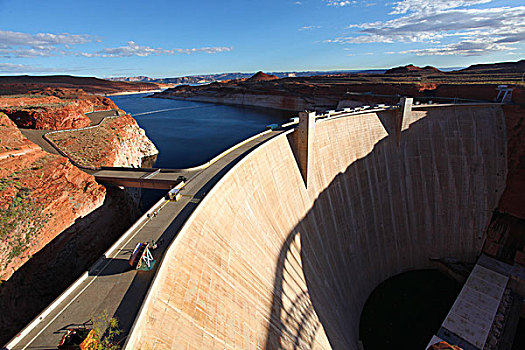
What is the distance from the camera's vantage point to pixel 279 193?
18.6m

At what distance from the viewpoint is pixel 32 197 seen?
15148 mm

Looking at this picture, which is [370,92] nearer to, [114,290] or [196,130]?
[196,130]

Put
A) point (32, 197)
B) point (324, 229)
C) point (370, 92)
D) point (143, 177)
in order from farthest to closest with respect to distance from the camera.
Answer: point (370, 92)
point (324, 229)
point (143, 177)
point (32, 197)

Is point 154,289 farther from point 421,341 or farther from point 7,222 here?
point 421,341

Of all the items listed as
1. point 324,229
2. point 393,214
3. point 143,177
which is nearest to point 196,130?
point 143,177

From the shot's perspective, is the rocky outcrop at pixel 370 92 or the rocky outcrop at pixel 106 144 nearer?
the rocky outcrop at pixel 106 144

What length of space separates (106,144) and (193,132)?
31.4m

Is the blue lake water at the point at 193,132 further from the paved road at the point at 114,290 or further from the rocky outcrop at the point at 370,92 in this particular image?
the paved road at the point at 114,290

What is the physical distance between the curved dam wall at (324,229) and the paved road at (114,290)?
0.97 m

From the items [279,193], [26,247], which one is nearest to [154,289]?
[26,247]

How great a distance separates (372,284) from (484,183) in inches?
655

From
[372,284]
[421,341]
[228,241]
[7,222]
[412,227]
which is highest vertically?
[7,222]

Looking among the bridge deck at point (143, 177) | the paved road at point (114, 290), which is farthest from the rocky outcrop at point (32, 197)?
the paved road at point (114, 290)

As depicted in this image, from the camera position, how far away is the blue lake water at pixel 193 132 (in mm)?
40938
